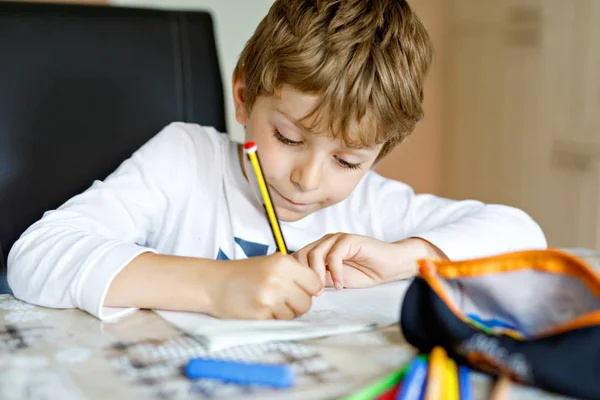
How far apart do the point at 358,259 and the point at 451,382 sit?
1.18ft

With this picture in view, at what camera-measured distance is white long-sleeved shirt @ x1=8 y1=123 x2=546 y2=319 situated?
88 cm

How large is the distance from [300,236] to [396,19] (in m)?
0.33

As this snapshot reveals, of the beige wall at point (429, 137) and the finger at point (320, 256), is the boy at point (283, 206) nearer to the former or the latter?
the finger at point (320, 256)

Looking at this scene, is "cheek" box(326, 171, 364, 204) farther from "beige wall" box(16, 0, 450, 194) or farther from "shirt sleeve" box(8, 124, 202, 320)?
"beige wall" box(16, 0, 450, 194)

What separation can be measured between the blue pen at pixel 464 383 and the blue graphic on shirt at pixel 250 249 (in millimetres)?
519

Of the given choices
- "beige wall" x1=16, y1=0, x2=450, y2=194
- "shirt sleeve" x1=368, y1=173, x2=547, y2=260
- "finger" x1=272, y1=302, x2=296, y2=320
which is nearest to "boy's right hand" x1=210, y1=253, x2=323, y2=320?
"finger" x1=272, y1=302, x2=296, y2=320

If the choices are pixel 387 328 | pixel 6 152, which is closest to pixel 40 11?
pixel 6 152

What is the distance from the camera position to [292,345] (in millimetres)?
549

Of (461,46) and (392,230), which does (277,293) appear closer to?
(392,230)

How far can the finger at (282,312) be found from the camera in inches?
24.8

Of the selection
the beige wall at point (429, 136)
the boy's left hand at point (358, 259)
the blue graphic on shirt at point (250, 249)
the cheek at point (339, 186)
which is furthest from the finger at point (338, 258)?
the beige wall at point (429, 136)

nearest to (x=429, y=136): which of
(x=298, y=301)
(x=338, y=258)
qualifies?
(x=338, y=258)

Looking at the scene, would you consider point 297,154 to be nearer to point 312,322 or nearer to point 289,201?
point 289,201

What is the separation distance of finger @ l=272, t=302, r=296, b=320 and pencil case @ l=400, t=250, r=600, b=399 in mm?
138
